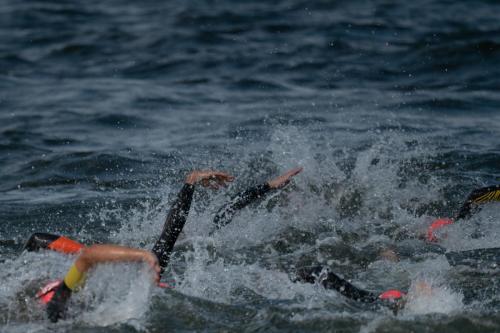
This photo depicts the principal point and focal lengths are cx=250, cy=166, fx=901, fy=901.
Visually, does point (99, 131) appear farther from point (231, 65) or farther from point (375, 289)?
point (375, 289)

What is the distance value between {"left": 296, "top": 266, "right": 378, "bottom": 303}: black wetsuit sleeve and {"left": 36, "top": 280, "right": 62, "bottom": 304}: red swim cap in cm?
222

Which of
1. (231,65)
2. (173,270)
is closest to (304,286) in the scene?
(173,270)

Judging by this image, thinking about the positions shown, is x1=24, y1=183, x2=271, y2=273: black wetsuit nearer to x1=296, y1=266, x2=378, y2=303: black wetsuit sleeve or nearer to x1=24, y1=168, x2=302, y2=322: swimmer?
x1=24, y1=168, x2=302, y2=322: swimmer

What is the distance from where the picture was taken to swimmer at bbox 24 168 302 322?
7.00m

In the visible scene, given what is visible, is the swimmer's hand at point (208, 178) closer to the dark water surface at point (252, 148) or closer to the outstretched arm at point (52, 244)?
the dark water surface at point (252, 148)

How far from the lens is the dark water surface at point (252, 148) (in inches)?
321

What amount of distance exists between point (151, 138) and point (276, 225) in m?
5.74

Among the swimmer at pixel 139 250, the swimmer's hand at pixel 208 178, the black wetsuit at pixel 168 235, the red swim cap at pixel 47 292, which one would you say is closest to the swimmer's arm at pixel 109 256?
the swimmer at pixel 139 250

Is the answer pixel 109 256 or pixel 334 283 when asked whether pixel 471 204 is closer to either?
pixel 334 283

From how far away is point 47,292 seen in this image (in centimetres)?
778

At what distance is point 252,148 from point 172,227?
20.3 ft

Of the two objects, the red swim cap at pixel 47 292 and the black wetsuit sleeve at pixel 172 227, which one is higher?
the black wetsuit sleeve at pixel 172 227

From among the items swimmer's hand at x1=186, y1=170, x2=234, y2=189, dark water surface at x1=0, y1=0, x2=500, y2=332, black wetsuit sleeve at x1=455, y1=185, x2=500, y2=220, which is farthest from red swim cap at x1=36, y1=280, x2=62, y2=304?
black wetsuit sleeve at x1=455, y1=185, x2=500, y2=220

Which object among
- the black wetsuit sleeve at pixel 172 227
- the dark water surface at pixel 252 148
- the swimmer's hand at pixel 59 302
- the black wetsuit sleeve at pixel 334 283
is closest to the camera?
the swimmer's hand at pixel 59 302
